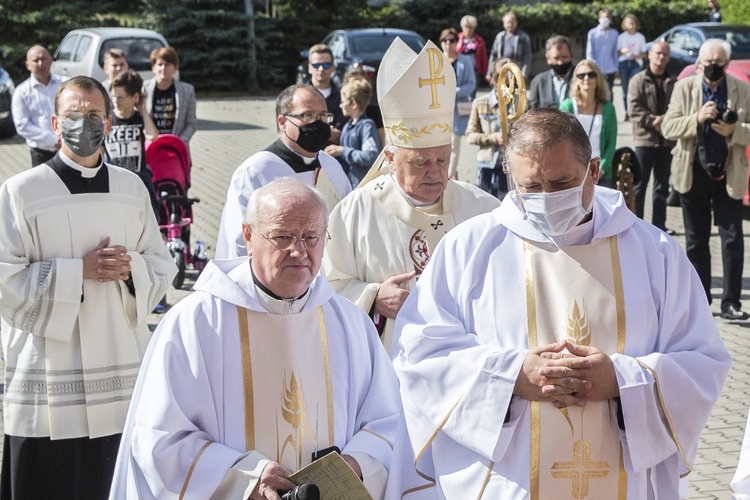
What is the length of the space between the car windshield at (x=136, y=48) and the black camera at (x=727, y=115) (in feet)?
40.9

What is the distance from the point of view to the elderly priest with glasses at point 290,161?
19.1ft

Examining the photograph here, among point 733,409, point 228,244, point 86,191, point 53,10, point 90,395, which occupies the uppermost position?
point 53,10

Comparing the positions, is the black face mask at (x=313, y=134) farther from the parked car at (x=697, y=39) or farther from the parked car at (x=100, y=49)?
the parked car at (x=100, y=49)

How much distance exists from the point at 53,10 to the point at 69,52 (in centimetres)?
745

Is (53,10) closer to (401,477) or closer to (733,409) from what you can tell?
(733,409)

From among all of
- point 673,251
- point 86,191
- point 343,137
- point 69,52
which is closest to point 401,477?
point 673,251

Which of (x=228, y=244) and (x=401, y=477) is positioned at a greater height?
(x=228, y=244)

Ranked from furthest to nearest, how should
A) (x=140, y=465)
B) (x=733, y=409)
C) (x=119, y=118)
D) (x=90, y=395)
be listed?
(x=119, y=118)
(x=733, y=409)
(x=90, y=395)
(x=140, y=465)

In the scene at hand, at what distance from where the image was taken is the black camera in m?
8.64

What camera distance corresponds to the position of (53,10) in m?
26.8

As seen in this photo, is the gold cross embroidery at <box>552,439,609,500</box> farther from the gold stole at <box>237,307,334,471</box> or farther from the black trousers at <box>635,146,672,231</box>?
the black trousers at <box>635,146,672,231</box>

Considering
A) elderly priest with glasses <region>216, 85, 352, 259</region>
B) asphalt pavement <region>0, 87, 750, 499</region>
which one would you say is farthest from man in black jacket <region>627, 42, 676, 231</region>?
elderly priest with glasses <region>216, 85, 352, 259</region>

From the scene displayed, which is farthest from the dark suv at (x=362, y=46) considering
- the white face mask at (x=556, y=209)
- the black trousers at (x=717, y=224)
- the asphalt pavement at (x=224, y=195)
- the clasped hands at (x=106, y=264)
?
the white face mask at (x=556, y=209)

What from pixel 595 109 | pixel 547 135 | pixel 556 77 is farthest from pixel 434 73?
pixel 556 77
